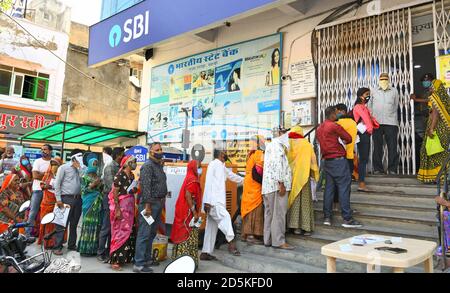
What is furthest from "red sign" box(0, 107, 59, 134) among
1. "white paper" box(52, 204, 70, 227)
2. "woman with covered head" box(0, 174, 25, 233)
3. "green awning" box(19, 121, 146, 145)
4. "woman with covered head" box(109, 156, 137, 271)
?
"woman with covered head" box(109, 156, 137, 271)

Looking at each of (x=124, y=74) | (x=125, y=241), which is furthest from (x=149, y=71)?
(x=124, y=74)

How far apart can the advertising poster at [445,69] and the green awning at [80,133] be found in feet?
25.4

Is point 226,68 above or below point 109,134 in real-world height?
above

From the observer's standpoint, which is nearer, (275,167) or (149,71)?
Answer: (275,167)

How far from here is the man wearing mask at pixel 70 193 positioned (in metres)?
Answer: 5.71

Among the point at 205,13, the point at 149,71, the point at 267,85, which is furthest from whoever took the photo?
the point at 149,71

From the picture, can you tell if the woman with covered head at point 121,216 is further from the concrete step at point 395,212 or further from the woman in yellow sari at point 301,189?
the concrete step at point 395,212

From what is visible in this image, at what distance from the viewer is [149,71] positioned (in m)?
10.5

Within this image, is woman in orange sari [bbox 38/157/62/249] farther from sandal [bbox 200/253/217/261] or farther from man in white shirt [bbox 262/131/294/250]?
man in white shirt [bbox 262/131/294/250]

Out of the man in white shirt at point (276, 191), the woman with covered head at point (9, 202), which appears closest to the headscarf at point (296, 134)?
the man in white shirt at point (276, 191)

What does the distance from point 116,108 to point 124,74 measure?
199 centimetres

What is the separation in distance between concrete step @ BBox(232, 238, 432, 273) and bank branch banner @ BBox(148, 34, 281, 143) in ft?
10.3
